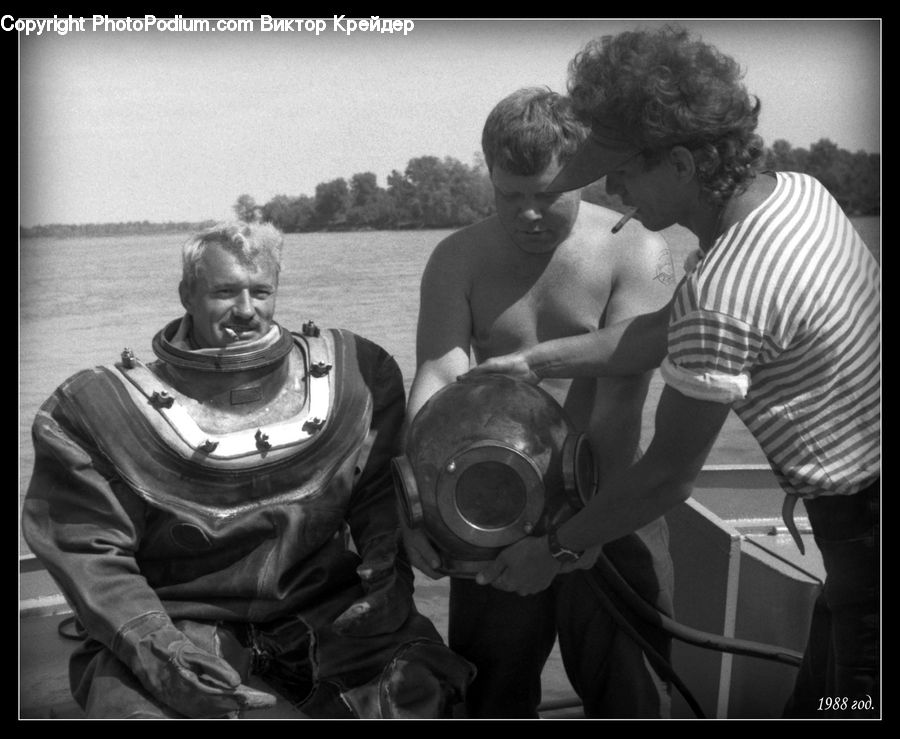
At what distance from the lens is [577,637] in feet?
9.63

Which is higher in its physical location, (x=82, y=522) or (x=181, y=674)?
(x=82, y=522)

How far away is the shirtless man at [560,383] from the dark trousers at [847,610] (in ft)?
1.38

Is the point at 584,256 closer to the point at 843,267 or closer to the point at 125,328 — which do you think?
the point at 843,267

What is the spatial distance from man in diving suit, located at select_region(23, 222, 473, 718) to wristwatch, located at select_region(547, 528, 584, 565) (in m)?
0.39

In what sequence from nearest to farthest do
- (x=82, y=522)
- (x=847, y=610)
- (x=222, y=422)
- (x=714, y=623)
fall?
(x=847, y=610) < (x=82, y=522) < (x=222, y=422) < (x=714, y=623)

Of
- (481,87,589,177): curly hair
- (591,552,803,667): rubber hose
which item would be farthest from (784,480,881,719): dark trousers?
(481,87,589,177): curly hair

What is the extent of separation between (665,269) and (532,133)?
0.51m

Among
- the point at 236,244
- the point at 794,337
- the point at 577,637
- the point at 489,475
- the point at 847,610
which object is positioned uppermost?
the point at 236,244

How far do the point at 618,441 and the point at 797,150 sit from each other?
1.97 meters

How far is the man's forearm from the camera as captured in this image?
2.72 meters

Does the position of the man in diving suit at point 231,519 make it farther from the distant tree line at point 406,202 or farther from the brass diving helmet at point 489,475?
the distant tree line at point 406,202

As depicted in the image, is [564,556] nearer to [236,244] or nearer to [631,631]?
[631,631]

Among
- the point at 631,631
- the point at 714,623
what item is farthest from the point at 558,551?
the point at 714,623

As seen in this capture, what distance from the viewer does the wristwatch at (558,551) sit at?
2.64m
